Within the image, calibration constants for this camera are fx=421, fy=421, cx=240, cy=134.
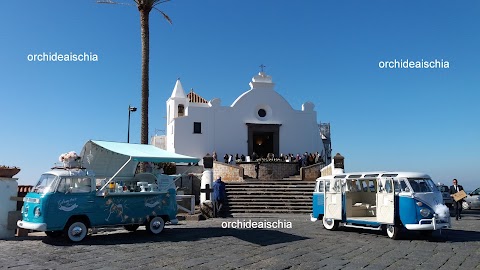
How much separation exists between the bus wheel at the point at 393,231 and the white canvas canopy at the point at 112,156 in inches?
224

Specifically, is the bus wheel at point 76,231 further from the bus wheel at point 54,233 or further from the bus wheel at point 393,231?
the bus wheel at point 393,231

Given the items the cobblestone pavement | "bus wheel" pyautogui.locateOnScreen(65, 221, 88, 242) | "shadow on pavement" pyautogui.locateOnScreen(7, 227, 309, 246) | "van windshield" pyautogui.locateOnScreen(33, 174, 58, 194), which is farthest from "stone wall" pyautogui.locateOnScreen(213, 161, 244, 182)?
"van windshield" pyautogui.locateOnScreen(33, 174, 58, 194)

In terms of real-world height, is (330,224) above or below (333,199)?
below

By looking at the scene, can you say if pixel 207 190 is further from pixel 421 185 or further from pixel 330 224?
pixel 421 185

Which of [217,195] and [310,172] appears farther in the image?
[310,172]

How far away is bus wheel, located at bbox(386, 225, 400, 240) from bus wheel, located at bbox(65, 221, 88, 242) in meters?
7.93

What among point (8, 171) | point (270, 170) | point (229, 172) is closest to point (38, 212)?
→ point (8, 171)

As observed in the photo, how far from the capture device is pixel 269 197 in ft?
68.5

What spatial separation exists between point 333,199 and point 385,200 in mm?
1870

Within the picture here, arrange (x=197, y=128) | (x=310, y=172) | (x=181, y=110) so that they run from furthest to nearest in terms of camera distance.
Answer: (x=181, y=110) → (x=197, y=128) → (x=310, y=172)

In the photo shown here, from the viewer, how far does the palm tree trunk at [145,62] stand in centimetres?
2139

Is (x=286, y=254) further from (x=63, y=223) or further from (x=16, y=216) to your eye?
(x=16, y=216)

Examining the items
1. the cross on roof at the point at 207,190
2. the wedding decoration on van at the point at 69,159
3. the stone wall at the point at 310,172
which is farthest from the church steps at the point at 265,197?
the wedding decoration on van at the point at 69,159

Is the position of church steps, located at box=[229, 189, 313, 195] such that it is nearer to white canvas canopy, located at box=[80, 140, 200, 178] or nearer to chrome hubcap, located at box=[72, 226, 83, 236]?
white canvas canopy, located at box=[80, 140, 200, 178]
